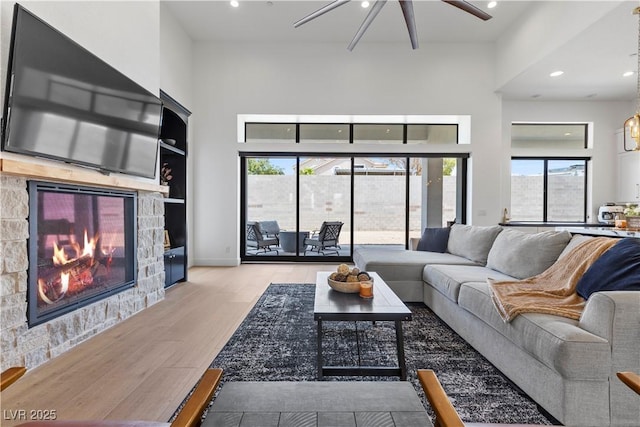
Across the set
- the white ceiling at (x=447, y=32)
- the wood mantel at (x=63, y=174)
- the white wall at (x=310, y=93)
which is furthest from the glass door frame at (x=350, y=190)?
the wood mantel at (x=63, y=174)

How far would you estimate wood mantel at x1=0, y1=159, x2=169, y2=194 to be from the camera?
77.6 inches

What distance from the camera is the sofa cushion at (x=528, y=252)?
2.79m

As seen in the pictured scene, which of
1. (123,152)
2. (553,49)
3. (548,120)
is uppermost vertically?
(553,49)

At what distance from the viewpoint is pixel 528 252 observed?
9.59ft

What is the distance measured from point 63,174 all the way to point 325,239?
4616mm

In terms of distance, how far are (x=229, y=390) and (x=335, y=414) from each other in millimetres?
371

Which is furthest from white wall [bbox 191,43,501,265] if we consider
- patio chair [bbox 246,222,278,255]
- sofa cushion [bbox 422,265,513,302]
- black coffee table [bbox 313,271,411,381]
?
black coffee table [bbox 313,271,411,381]

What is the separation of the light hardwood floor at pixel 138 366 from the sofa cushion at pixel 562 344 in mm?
1908

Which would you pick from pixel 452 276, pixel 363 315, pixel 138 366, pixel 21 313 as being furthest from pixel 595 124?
pixel 21 313

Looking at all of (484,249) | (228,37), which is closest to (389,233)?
(484,249)

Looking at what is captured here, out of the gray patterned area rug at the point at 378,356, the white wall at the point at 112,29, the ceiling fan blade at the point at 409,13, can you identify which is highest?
the ceiling fan blade at the point at 409,13

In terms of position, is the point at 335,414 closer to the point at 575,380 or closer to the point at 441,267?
the point at 575,380

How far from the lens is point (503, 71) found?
5.77 m

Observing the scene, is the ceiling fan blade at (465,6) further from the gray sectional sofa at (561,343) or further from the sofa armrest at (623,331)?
the sofa armrest at (623,331)
